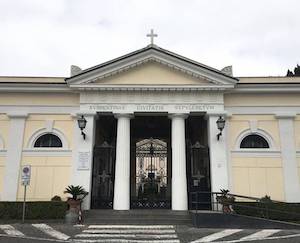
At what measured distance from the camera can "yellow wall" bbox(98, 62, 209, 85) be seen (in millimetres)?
16922

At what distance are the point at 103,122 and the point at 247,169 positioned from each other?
8305mm

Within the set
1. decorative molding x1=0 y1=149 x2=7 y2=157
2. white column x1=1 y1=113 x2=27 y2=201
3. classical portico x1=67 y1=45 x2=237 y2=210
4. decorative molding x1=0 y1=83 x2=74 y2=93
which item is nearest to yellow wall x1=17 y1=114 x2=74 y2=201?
white column x1=1 y1=113 x2=27 y2=201

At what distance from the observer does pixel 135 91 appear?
1678 centimetres

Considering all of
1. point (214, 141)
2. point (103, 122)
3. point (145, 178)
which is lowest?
point (145, 178)

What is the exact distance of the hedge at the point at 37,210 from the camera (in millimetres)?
14156

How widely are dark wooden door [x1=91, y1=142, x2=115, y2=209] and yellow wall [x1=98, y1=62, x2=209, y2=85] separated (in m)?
3.25

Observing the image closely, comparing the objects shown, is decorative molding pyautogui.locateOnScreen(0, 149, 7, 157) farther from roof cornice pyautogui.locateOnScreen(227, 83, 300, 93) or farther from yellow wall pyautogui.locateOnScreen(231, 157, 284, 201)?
roof cornice pyautogui.locateOnScreen(227, 83, 300, 93)

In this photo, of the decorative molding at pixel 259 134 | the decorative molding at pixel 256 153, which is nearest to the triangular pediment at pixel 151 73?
the decorative molding at pixel 259 134

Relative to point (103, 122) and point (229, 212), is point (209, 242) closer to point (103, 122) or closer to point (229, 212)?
point (229, 212)

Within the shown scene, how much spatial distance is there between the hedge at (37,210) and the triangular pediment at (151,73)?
566 cm

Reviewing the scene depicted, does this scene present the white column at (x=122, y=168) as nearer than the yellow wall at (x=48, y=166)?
Yes

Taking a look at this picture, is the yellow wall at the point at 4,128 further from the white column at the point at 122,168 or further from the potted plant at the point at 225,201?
the potted plant at the point at 225,201

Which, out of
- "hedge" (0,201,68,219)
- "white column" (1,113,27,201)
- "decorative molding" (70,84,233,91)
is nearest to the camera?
"hedge" (0,201,68,219)

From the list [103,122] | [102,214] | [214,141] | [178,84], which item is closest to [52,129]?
[103,122]
